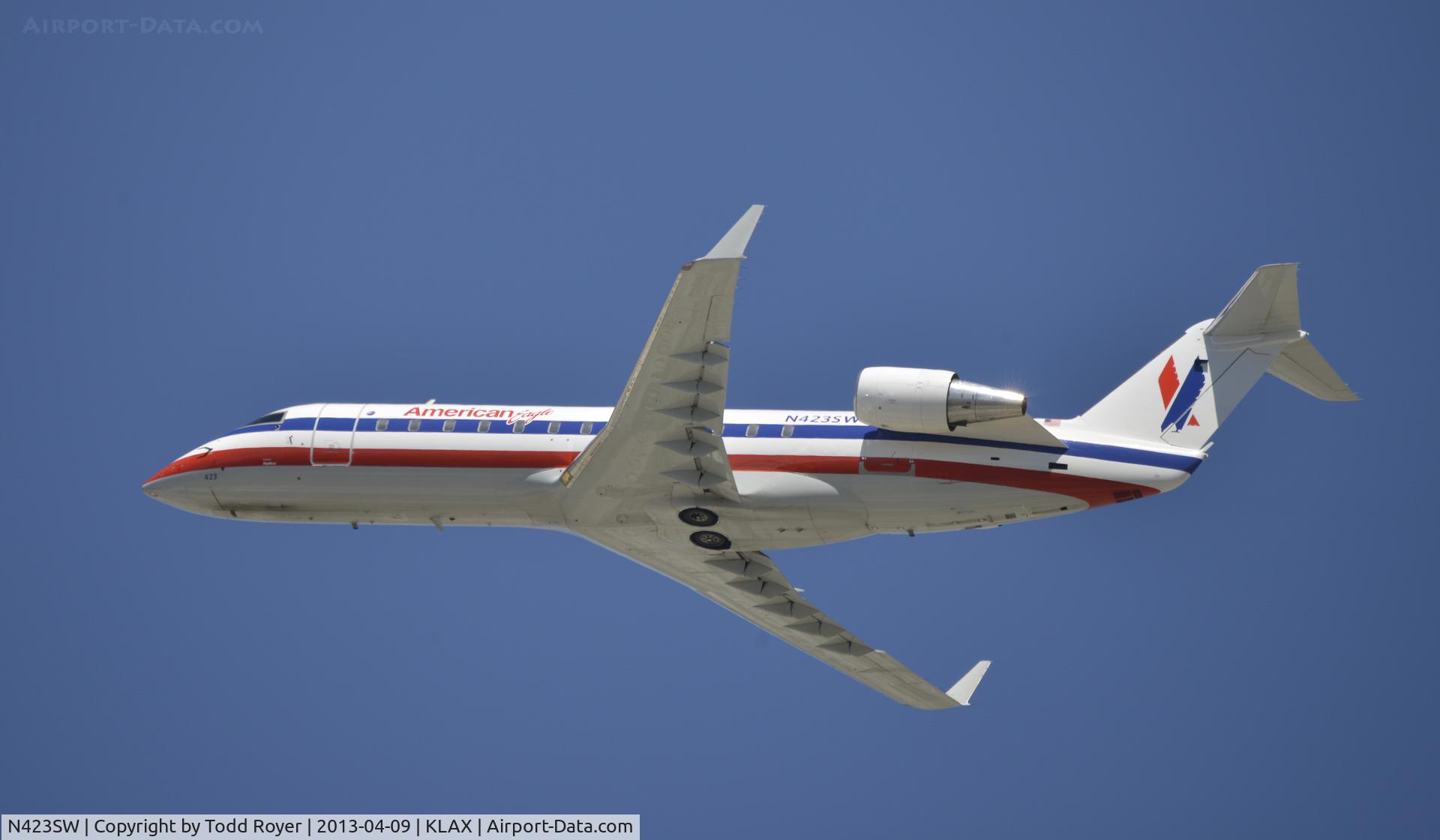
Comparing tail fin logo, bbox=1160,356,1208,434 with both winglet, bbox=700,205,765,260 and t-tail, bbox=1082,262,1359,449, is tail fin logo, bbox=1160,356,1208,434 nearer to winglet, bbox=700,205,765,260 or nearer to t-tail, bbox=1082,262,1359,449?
t-tail, bbox=1082,262,1359,449

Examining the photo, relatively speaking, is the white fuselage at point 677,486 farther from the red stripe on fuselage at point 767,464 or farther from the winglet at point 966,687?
the winglet at point 966,687

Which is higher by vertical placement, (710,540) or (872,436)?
(872,436)

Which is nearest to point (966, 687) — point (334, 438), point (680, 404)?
point (680, 404)

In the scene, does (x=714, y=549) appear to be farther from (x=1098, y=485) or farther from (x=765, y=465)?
(x=1098, y=485)

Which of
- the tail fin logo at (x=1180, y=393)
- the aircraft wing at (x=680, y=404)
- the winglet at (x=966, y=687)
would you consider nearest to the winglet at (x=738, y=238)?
the aircraft wing at (x=680, y=404)

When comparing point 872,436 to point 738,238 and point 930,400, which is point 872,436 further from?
point 738,238

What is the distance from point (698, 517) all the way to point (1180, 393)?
8910mm

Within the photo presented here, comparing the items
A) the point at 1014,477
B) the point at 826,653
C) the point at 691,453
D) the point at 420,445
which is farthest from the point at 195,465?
the point at 1014,477

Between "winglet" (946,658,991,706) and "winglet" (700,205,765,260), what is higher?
"winglet" (700,205,765,260)

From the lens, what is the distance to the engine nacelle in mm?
29125

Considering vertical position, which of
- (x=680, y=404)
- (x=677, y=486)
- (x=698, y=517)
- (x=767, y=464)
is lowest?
(x=698, y=517)

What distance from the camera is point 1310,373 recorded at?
30.7 m

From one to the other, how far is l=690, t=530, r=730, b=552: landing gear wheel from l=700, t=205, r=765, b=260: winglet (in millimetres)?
7009

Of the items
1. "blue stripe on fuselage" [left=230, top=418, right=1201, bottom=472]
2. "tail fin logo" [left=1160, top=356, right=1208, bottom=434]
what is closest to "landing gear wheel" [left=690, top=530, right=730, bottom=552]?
"blue stripe on fuselage" [left=230, top=418, right=1201, bottom=472]
